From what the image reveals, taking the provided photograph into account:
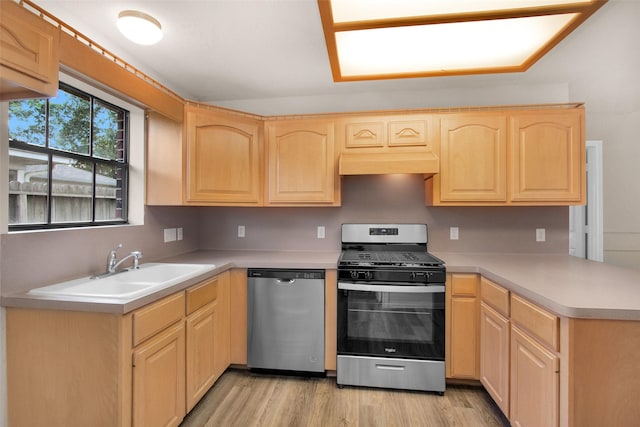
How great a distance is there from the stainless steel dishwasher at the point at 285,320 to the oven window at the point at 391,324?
197 millimetres

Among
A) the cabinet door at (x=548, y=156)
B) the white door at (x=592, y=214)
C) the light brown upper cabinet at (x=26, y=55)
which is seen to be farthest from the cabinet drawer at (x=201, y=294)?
the white door at (x=592, y=214)

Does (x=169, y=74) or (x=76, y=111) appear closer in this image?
(x=76, y=111)

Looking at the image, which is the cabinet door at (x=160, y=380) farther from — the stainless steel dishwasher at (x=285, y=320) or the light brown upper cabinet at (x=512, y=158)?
the light brown upper cabinet at (x=512, y=158)

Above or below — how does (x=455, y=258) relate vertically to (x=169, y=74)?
below

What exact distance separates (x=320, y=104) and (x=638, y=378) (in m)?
2.76

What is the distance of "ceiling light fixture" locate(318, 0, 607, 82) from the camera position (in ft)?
4.24

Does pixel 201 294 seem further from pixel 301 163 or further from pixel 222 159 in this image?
pixel 301 163

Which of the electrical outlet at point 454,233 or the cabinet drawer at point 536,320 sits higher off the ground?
the electrical outlet at point 454,233

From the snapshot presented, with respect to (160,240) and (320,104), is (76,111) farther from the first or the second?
(320,104)

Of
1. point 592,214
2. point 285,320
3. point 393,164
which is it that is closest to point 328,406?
point 285,320

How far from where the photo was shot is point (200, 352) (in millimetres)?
1893

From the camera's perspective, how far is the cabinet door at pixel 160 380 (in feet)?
4.39

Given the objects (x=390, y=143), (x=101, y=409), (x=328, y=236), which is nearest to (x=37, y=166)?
(x=101, y=409)

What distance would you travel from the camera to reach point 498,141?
2336mm
